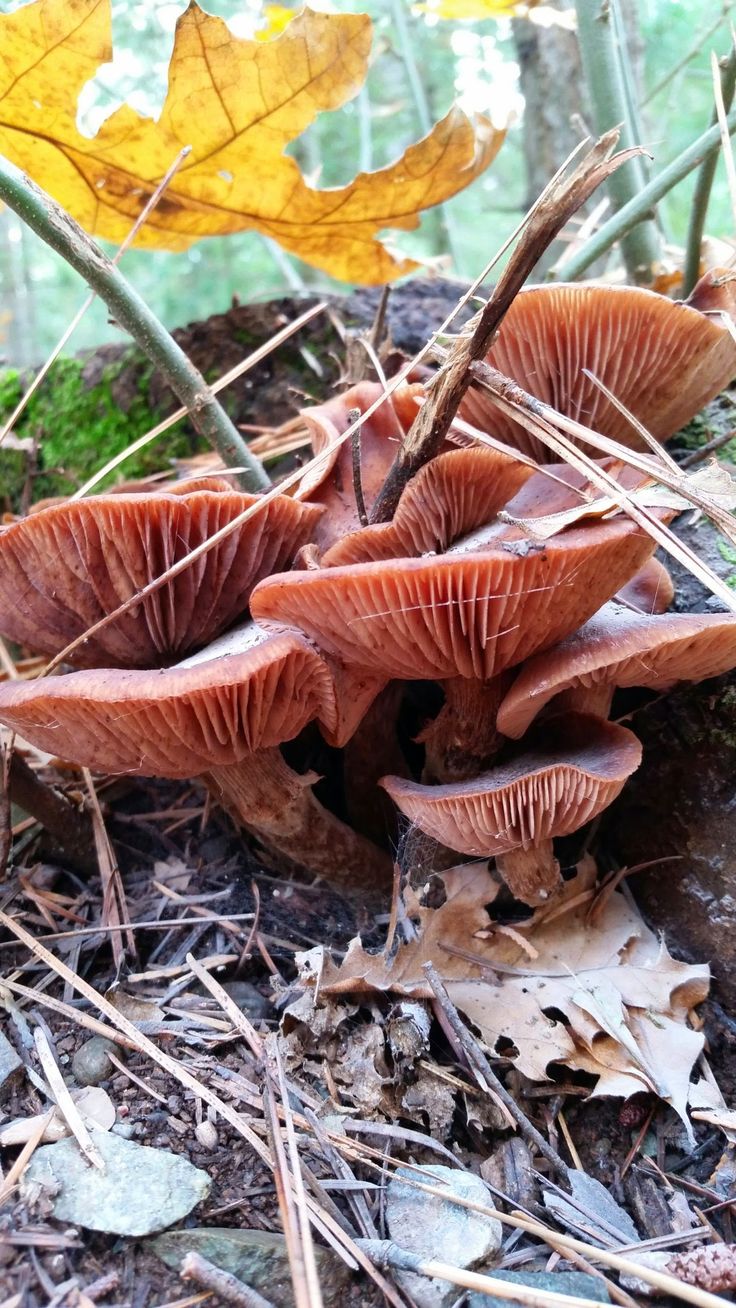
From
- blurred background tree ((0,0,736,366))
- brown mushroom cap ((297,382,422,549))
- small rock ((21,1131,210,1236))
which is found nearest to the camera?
small rock ((21,1131,210,1236))

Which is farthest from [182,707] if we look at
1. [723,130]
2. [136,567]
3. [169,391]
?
[723,130]

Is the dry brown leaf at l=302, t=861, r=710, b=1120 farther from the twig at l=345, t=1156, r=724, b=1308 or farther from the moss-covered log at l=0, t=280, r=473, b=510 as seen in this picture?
the moss-covered log at l=0, t=280, r=473, b=510

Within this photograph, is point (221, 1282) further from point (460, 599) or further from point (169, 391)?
point (169, 391)

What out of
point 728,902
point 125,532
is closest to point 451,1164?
point 728,902

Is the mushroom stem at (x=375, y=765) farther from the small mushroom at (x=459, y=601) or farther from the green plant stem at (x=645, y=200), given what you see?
the green plant stem at (x=645, y=200)

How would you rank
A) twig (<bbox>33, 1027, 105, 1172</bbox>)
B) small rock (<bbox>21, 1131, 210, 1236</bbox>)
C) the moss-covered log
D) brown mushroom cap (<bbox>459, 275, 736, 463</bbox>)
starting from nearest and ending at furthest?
1. small rock (<bbox>21, 1131, 210, 1236</bbox>)
2. twig (<bbox>33, 1027, 105, 1172</bbox>)
3. brown mushroom cap (<bbox>459, 275, 736, 463</bbox>)
4. the moss-covered log

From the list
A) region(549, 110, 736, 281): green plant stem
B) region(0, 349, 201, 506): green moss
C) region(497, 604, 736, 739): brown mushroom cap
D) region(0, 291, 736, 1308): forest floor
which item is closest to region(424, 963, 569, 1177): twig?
region(0, 291, 736, 1308): forest floor

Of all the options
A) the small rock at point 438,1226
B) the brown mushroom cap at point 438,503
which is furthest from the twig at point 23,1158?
the brown mushroom cap at point 438,503
